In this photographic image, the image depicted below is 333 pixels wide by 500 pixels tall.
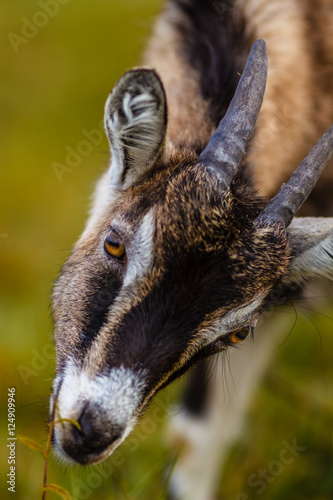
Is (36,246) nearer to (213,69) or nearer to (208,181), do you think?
(213,69)

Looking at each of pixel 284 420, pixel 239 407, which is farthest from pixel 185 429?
pixel 284 420

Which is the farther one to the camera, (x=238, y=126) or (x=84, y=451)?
(x=238, y=126)

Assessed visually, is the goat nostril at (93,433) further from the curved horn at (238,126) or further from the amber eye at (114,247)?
the curved horn at (238,126)

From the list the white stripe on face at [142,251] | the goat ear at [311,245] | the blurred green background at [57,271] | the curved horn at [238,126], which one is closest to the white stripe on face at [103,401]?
the white stripe on face at [142,251]

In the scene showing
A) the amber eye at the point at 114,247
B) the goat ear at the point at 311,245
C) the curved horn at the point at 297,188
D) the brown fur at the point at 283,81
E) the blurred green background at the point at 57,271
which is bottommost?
the blurred green background at the point at 57,271

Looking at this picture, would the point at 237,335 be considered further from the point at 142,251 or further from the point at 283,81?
the point at 283,81

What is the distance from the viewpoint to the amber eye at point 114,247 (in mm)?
3327

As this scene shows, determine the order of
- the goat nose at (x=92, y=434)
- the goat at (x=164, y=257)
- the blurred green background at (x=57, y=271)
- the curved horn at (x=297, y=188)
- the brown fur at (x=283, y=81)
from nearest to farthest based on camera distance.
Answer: the goat nose at (x=92, y=434)
the goat at (x=164, y=257)
the curved horn at (x=297, y=188)
the brown fur at (x=283, y=81)
the blurred green background at (x=57, y=271)

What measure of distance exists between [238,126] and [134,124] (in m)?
0.57

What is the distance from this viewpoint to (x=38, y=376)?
5945 millimetres

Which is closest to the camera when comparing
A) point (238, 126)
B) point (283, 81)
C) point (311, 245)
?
point (238, 126)

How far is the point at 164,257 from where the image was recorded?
10.2 feet

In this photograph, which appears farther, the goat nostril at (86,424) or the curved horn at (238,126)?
the curved horn at (238,126)

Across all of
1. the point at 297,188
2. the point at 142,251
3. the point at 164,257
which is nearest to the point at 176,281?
the point at 164,257
